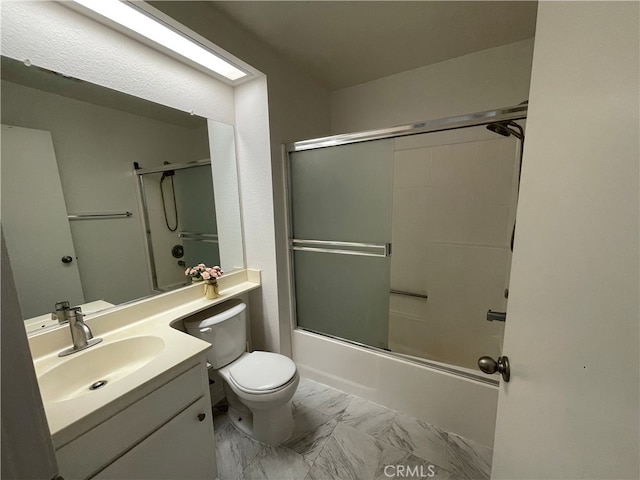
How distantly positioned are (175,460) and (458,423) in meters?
1.50

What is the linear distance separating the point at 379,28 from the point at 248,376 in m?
2.20

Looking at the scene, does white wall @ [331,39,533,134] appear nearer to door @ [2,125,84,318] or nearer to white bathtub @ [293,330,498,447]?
white bathtub @ [293,330,498,447]

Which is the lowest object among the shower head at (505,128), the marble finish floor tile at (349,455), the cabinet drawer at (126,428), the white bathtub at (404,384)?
the marble finish floor tile at (349,455)

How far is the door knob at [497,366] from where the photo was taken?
664 mm

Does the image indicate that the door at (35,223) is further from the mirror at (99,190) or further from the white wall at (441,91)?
the white wall at (441,91)

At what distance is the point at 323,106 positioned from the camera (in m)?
2.22

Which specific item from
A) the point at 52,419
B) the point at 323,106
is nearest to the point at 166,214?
the point at 52,419

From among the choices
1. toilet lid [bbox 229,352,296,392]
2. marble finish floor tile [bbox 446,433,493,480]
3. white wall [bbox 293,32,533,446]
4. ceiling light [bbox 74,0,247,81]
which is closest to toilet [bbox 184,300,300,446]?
toilet lid [bbox 229,352,296,392]

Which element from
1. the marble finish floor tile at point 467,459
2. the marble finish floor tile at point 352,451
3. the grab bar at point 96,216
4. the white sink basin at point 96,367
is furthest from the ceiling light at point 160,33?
the marble finish floor tile at point 467,459

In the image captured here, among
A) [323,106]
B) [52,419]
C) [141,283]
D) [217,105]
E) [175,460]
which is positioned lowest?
[175,460]

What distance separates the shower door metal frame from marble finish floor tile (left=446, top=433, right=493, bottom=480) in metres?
0.39

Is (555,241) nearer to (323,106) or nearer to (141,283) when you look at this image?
(141,283)

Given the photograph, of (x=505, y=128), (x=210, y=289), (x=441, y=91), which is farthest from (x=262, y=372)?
(x=441, y=91)

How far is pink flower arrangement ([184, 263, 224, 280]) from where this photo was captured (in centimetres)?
159
